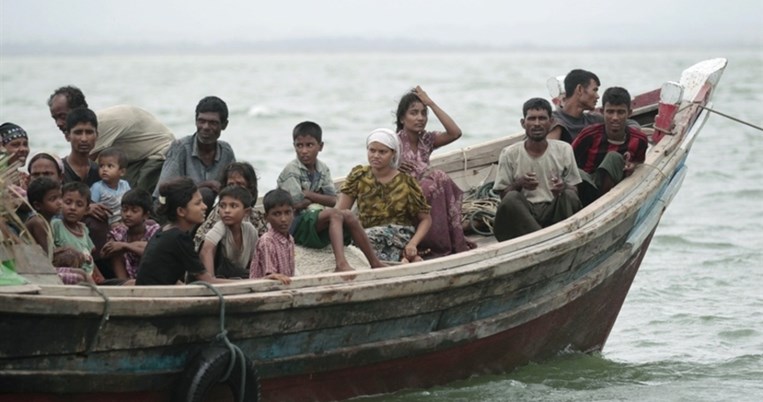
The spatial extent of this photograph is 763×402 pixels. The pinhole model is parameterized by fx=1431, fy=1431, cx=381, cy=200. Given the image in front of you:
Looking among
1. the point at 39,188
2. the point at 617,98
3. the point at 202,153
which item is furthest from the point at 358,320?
the point at 617,98

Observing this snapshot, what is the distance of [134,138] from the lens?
7797 millimetres

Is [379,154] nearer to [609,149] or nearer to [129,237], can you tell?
[129,237]

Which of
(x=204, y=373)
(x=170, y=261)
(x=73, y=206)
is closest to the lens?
(x=204, y=373)

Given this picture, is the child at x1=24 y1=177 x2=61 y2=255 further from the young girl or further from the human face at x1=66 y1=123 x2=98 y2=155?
the human face at x1=66 y1=123 x2=98 y2=155

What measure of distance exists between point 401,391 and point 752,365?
9.42ft

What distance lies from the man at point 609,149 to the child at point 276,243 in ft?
6.70

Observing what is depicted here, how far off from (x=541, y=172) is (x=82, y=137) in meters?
2.31

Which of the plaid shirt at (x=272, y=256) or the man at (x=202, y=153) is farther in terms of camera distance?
the man at (x=202, y=153)

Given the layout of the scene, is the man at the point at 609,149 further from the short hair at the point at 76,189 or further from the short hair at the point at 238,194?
the short hair at the point at 76,189

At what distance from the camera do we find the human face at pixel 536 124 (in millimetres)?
7281

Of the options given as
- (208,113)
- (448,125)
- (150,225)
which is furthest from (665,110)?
(150,225)

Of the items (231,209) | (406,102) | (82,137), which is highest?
(406,102)

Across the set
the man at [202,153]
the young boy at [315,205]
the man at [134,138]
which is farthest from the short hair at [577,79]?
the man at [134,138]

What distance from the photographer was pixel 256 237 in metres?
6.26
